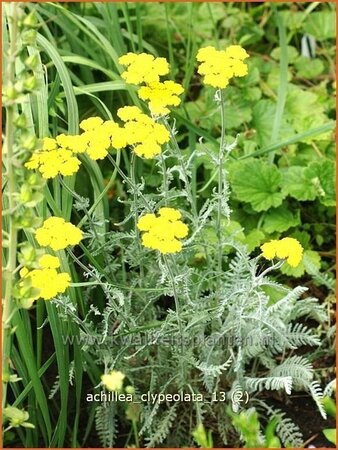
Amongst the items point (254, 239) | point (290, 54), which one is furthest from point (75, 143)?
point (290, 54)

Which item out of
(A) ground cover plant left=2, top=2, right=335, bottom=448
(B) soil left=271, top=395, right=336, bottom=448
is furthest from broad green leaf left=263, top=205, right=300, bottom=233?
(B) soil left=271, top=395, right=336, bottom=448

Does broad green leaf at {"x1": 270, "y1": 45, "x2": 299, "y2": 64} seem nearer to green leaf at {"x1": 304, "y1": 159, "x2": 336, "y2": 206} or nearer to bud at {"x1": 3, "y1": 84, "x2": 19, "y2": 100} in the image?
green leaf at {"x1": 304, "y1": 159, "x2": 336, "y2": 206}

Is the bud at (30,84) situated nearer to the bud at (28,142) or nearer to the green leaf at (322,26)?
the bud at (28,142)

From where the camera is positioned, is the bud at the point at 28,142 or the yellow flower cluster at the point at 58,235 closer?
the bud at the point at 28,142

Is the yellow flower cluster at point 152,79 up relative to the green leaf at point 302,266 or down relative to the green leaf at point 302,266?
up

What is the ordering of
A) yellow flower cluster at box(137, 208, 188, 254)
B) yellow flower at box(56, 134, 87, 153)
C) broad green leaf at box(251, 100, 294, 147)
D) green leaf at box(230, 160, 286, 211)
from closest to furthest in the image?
yellow flower cluster at box(137, 208, 188, 254) < yellow flower at box(56, 134, 87, 153) < green leaf at box(230, 160, 286, 211) < broad green leaf at box(251, 100, 294, 147)

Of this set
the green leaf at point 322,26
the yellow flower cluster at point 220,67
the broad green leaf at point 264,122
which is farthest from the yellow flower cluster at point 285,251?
the green leaf at point 322,26

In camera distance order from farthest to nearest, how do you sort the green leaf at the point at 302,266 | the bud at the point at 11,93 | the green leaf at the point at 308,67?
the green leaf at the point at 308,67, the green leaf at the point at 302,266, the bud at the point at 11,93
